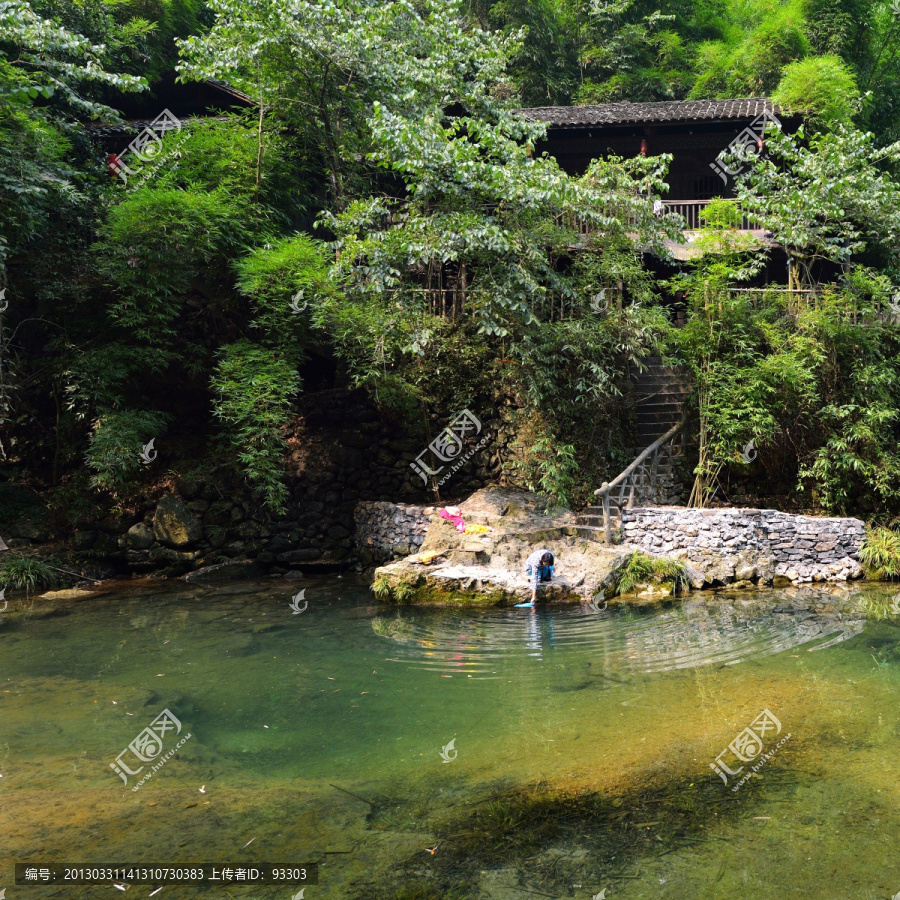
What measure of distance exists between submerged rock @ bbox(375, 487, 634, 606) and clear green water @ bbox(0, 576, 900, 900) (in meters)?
0.50

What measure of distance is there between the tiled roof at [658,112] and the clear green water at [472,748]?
1219 centimetres

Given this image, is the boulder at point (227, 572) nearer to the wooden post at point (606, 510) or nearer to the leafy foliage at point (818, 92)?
the wooden post at point (606, 510)

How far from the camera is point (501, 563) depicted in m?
10.9

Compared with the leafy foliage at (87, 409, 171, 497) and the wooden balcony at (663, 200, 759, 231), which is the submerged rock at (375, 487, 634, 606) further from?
the wooden balcony at (663, 200, 759, 231)

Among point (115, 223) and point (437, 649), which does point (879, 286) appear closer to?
point (437, 649)

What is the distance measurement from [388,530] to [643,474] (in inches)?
171

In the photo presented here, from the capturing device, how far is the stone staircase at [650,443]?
38.9ft

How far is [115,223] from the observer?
38.7 ft

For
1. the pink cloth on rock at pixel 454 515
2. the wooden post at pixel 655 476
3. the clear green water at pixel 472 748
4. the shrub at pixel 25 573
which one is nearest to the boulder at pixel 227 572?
the shrub at pixel 25 573

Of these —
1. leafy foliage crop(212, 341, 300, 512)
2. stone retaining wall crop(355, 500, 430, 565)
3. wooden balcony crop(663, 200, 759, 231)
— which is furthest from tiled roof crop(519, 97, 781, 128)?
stone retaining wall crop(355, 500, 430, 565)

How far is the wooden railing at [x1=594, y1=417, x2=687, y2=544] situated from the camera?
1128 centimetres

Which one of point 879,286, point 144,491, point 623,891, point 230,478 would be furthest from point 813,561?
point 144,491

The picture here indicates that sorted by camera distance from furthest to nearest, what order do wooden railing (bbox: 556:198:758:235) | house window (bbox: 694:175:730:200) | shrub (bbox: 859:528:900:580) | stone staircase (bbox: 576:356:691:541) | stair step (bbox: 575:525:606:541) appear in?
house window (bbox: 694:175:730:200), wooden railing (bbox: 556:198:758:235), stone staircase (bbox: 576:356:691:541), stair step (bbox: 575:525:606:541), shrub (bbox: 859:528:900:580)

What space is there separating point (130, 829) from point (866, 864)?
14.2 ft
